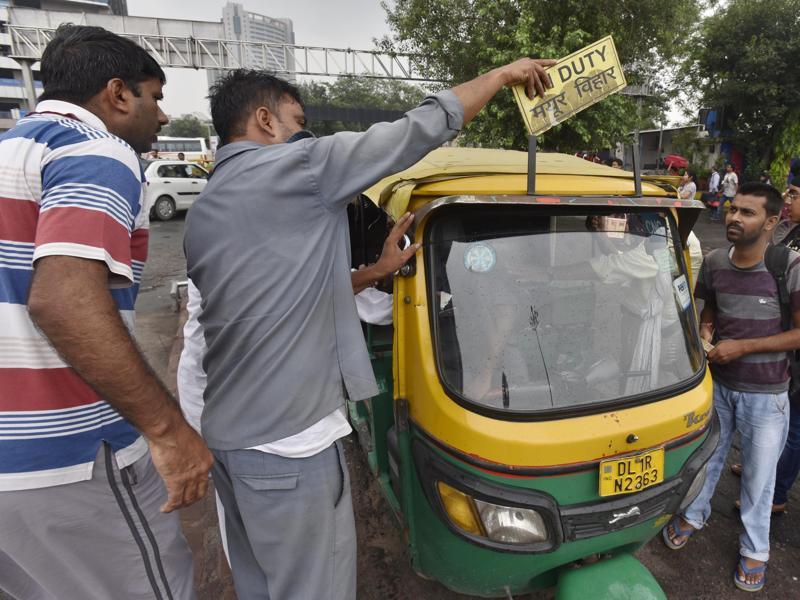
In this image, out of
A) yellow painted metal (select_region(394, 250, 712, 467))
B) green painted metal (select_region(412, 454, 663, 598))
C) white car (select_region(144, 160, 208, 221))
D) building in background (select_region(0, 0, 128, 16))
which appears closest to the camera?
yellow painted metal (select_region(394, 250, 712, 467))

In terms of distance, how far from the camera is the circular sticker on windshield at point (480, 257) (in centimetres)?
180

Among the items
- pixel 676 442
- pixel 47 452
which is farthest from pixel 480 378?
pixel 47 452

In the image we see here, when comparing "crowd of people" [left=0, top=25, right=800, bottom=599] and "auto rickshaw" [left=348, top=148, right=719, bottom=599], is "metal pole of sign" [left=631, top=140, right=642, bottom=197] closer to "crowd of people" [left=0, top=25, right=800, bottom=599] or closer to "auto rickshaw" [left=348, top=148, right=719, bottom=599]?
"auto rickshaw" [left=348, top=148, right=719, bottom=599]

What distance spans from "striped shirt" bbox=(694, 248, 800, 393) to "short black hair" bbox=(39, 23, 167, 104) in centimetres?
261

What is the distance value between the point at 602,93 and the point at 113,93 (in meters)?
1.58

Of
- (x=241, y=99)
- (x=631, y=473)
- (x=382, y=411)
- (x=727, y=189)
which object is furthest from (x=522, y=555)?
(x=727, y=189)

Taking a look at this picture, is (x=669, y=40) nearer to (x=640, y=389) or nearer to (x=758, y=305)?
(x=758, y=305)

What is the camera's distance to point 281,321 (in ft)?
4.70

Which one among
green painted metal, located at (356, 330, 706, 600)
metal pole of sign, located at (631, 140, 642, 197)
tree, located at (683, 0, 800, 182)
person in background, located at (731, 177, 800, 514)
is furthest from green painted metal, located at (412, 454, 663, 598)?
tree, located at (683, 0, 800, 182)

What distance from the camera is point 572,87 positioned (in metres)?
1.72

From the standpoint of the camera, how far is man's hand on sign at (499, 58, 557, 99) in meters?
A: 1.60

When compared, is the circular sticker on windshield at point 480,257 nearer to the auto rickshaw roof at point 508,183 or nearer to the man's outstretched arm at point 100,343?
the auto rickshaw roof at point 508,183

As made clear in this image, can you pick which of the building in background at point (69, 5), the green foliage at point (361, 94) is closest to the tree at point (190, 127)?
the building in background at point (69, 5)

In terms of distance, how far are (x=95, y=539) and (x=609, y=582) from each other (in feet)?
5.48
